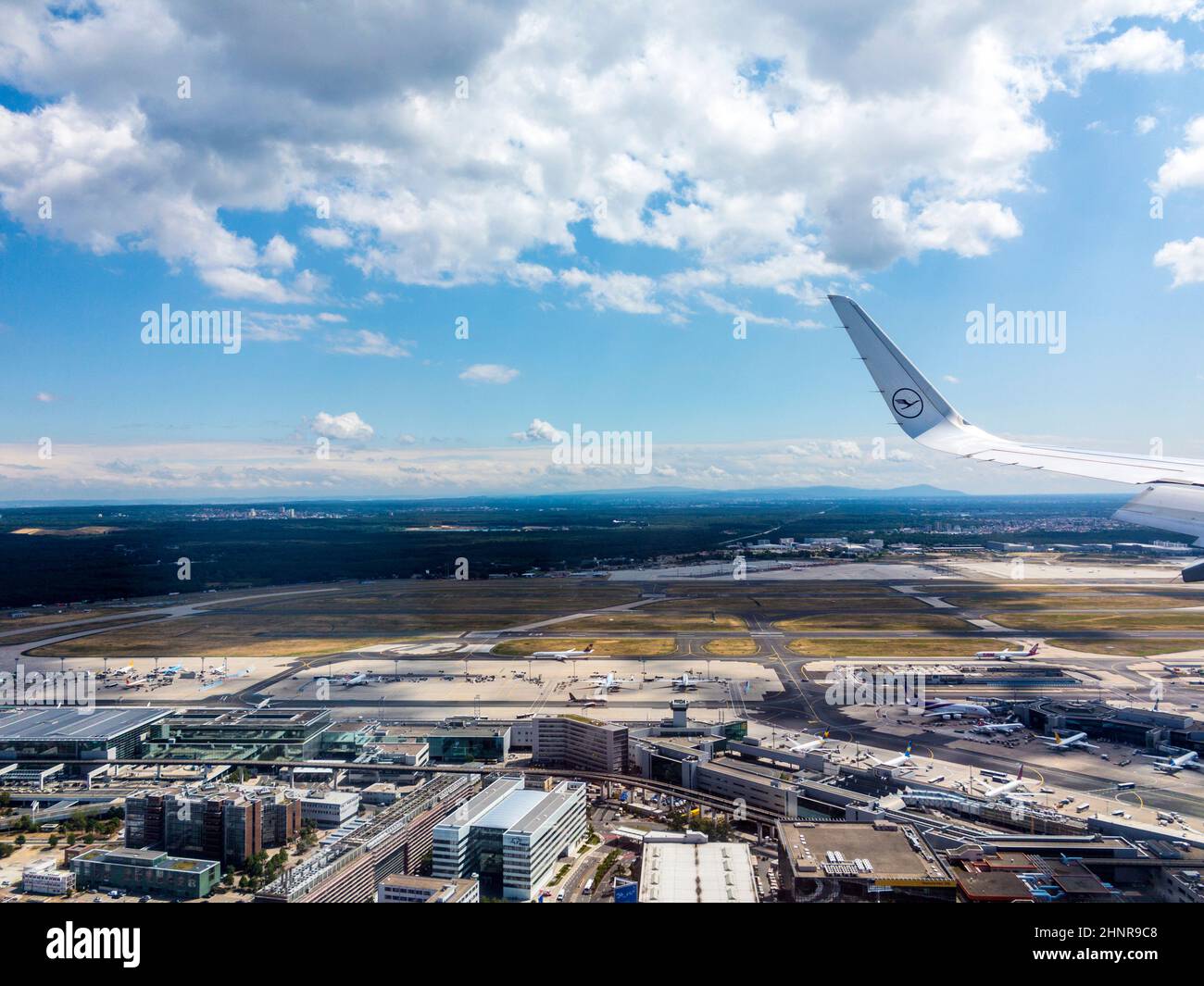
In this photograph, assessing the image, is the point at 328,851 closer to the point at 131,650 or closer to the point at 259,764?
the point at 259,764

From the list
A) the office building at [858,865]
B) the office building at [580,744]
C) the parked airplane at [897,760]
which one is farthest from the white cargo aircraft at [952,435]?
the office building at [580,744]

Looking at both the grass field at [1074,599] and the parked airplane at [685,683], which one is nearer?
the parked airplane at [685,683]

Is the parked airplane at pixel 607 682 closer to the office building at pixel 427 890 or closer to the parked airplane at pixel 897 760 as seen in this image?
the parked airplane at pixel 897 760

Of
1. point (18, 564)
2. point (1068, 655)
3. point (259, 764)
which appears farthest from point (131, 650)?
point (1068, 655)

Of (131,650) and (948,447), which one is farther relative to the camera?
(131,650)

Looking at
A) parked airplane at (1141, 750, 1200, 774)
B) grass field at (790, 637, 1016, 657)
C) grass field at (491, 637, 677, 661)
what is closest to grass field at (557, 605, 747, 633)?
grass field at (491, 637, 677, 661)

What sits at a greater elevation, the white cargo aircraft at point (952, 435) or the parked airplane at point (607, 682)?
the white cargo aircraft at point (952, 435)
